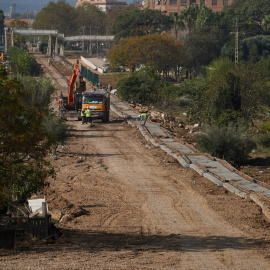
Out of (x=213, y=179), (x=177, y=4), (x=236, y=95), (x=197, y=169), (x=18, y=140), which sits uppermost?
(x=177, y=4)

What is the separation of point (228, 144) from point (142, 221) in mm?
14737

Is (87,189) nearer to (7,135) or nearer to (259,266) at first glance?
(7,135)

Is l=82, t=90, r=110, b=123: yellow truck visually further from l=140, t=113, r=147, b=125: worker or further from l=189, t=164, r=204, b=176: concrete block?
l=189, t=164, r=204, b=176: concrete block

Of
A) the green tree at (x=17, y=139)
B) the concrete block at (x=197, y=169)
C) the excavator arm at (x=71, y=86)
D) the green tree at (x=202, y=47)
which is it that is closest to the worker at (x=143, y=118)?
the excavator arm at (x=71, y=86)

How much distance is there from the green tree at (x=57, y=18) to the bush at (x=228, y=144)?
147785 millimetres

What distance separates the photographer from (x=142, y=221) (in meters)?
18.9

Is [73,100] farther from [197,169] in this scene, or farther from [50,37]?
[50,37]

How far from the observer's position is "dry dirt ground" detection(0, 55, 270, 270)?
48.4 ft

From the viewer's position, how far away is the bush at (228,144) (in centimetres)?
3262

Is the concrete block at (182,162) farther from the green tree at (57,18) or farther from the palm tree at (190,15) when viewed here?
the green tree at (57,18)

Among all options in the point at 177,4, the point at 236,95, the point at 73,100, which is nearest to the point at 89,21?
the point at 177,4

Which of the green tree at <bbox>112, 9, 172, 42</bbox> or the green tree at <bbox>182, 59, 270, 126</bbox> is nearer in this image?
the green tree at <bbox>182, 59, 270, 126</bbox>

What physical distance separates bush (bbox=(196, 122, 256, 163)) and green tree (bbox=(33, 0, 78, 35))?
148 metres

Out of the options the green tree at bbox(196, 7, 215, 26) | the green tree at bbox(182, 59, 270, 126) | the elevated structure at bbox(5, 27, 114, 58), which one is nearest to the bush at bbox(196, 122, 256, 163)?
the green tree at bbox(182, 59, 270, 126)
